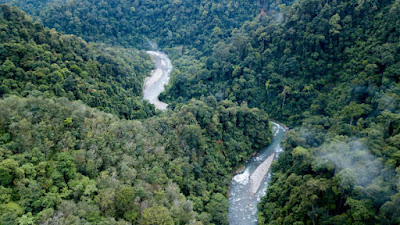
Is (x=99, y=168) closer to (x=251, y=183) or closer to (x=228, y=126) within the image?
(x=251, y=183)

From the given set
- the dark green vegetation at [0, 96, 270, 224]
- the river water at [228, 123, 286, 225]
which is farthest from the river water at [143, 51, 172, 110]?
the river water at [228, 123, 286, 225]

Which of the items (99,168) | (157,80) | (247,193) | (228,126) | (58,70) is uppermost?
(157,80)

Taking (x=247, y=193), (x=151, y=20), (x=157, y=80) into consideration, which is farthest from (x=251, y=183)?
(x=151, y=20)

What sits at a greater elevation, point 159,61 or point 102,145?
point 159,61

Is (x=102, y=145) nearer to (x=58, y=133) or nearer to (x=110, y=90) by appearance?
(x=58, y=133)

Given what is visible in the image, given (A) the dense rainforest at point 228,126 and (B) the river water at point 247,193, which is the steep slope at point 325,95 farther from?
(B) the river water at point 247,193

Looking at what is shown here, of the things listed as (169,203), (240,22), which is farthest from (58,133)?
(240,22)
